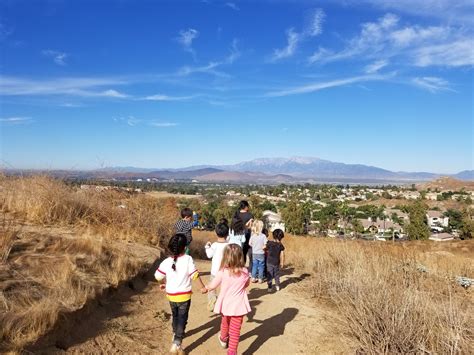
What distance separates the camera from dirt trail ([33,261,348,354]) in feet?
16.1

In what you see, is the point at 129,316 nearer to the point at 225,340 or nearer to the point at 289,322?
the point at 225,340

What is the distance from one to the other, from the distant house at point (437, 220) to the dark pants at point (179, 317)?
82.1 m

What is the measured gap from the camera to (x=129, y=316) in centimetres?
598

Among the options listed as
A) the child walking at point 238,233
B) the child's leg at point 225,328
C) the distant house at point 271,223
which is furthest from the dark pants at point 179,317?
the distant house at point 271,223

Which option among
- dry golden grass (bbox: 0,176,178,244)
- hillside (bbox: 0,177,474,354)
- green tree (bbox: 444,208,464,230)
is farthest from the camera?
green tree (bbox: 444,208,464,230)

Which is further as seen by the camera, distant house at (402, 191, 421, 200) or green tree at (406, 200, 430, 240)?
distant house at (402, 191, 421, 200)

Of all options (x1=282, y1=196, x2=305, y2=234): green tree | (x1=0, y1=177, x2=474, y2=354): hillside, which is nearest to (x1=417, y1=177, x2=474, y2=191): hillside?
(x1=282, y1=196, x2=305, y2=234): green tree

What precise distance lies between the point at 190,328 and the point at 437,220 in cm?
8986

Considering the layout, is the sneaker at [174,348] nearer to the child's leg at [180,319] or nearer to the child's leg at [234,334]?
the child's leg at [180,319]

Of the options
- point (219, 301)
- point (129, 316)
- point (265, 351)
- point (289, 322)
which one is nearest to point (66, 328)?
point (129, 316)

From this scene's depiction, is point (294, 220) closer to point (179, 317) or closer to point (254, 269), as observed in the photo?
point (254, 269)

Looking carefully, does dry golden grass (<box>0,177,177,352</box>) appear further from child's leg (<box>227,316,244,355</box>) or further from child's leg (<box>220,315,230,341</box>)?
child's leg (<box>227,316,244,355</box>)

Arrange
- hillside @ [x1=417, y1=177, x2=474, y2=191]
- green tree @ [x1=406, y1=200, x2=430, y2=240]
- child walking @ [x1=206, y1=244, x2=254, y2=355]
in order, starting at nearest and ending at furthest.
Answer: child walking @ [x1=206, y1=244, x2=254, y2=355] → green tree @ [x1=406, y1=200, x2=430, y2=240] → hillside @ [x1=417, y1=177, x2=474, y2=191]

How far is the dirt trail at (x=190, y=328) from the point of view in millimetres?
4920
